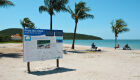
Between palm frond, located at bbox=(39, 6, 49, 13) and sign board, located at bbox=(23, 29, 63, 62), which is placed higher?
palm frond, located at bbox=(39, 6, 49, 13)

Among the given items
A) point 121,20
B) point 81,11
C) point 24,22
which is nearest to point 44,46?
point 81,11

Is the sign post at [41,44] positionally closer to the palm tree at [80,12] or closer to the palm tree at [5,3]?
the palm tree at [5,3]

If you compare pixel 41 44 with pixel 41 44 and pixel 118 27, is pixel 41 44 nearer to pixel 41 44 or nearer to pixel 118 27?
pixel 41 44

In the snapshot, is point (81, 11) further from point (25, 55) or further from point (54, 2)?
point (25, 55)

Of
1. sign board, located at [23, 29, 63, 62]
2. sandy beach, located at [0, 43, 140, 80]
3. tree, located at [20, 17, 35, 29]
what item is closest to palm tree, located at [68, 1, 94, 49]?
sandy beach, located at [0, 43, 140, 80]

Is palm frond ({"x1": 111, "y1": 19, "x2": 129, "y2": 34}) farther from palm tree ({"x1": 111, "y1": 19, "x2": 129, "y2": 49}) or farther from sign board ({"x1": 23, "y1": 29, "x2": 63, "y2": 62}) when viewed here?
sign board ({"x1": 23, "y1": 29, "x2": 63, "y2": 62})

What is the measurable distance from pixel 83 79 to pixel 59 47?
118 inches

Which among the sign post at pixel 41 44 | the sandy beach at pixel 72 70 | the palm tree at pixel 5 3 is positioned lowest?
the sandy beach at pixel 72 70

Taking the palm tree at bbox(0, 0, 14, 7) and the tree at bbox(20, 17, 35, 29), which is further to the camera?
the tree at bbox(20, 17, 35, 29)

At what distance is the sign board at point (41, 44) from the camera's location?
7.71m

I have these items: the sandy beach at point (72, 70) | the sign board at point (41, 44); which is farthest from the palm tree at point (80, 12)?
the sign board at point (41, 44)

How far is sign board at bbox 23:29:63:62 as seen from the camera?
25.3ft

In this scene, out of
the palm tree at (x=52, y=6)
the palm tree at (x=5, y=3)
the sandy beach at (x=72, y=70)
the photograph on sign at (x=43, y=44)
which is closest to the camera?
the sandy beach at (x=72, y=70)

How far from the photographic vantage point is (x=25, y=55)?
302 inches
